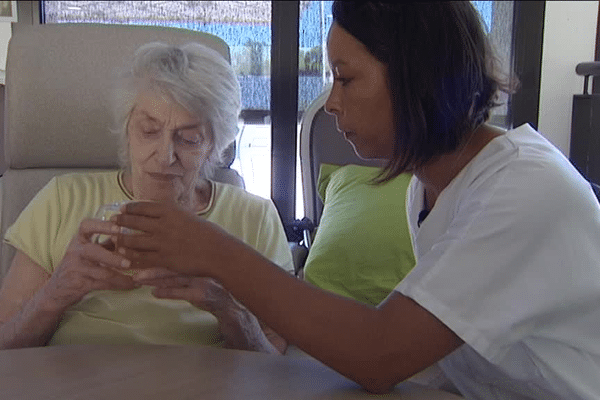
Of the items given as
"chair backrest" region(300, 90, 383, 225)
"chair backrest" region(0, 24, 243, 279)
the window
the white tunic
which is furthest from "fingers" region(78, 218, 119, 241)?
the window

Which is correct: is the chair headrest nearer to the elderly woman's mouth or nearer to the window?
the elderly woman's mouth

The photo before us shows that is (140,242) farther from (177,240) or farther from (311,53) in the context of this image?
(311,53)

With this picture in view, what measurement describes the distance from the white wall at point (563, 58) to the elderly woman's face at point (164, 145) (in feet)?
2.23

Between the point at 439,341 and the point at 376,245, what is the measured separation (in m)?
0.96

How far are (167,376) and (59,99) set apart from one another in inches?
32.0

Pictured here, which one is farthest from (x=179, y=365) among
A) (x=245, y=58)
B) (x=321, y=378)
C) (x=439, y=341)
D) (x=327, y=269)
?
(x=245, y=58)

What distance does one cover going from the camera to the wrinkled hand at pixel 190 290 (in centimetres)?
93

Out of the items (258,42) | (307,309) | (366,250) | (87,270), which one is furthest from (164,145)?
(258,42)

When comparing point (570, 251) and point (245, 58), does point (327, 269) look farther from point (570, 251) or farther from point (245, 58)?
point (245, 58)

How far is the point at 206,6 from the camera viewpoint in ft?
9.43

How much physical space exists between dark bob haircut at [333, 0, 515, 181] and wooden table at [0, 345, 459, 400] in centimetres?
32

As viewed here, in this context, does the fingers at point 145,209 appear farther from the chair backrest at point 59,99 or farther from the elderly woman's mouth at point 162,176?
the chair backrest at point 59,99

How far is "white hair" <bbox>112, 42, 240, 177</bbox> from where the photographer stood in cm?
127

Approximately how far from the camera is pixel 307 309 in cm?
81
